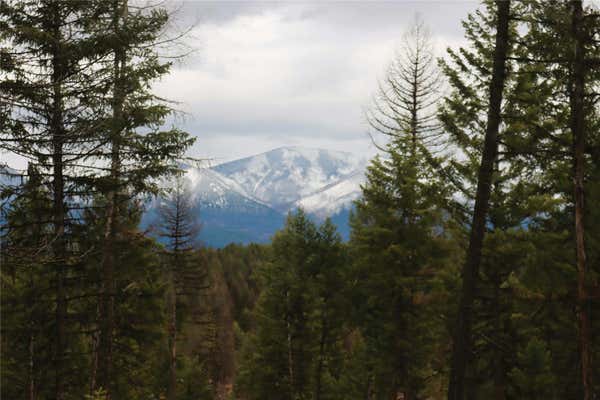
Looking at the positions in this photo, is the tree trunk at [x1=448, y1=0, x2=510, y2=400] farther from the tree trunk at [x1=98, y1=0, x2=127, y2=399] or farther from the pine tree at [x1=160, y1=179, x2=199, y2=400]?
the pine tree at [x1=160, y1=179, x2=199, y2=400]

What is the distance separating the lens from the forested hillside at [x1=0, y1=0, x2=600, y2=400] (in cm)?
981

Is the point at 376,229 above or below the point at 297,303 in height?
above

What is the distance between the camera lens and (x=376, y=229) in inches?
680

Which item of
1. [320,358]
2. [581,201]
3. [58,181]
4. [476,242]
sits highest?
[58,181]

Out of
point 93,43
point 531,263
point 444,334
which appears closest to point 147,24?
point 93,43

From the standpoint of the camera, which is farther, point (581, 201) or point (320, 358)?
point (320, 358)

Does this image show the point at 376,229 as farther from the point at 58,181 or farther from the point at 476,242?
the point at 58,181

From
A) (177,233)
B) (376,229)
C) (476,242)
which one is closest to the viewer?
(476,242)

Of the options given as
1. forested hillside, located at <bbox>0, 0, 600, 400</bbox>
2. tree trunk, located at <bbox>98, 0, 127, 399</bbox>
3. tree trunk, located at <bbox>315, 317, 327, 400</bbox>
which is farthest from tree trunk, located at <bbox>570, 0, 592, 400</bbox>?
tree trunk, located at <bbox>315, 317, 327, 400</bbox>

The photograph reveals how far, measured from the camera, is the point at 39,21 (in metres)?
11.2

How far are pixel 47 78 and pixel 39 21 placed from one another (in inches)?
51.2

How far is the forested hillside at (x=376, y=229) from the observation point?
9812 mm

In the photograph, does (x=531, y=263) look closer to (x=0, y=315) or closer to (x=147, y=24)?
(x=147, y=24)

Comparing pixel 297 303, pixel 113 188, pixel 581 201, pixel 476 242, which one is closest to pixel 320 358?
pixel 297 303
